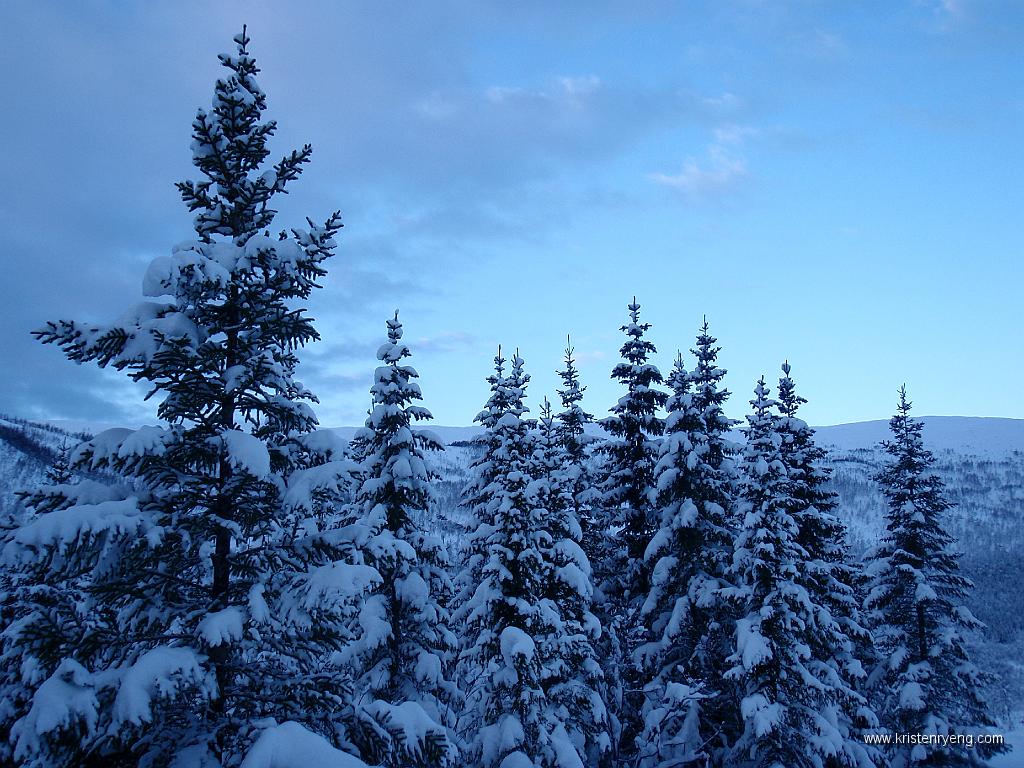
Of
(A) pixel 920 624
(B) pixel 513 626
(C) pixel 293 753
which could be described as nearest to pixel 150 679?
(C) pixel 293 753

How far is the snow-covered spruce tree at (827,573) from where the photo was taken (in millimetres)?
21391

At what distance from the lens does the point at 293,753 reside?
6227mm

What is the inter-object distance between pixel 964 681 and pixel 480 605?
74.6 ft

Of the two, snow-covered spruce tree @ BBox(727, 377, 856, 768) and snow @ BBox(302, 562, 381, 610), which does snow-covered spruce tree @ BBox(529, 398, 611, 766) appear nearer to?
snow-covered spruce tree @ BBox(727, 377, 856, 768)

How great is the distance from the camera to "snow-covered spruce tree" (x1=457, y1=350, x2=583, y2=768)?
16.3 meters

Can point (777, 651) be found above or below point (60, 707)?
below

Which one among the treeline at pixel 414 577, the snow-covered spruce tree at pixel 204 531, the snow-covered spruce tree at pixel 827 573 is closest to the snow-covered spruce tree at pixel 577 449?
the treeline at pixel 414 577

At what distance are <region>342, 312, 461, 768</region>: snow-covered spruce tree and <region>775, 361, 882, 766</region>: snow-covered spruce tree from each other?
12.2 meters

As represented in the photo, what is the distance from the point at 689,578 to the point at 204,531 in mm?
17413

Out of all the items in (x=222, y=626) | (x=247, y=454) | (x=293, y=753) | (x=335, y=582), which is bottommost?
(x=293, y=753)

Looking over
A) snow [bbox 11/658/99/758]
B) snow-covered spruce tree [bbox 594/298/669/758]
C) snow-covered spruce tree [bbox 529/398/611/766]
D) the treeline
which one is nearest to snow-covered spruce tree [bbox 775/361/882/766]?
the treeline

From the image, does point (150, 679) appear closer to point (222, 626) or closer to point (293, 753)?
point (222, 626)

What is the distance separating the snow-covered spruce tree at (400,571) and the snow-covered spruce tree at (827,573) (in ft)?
39.9

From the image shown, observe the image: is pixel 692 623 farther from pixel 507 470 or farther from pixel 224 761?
pixel 224 761
